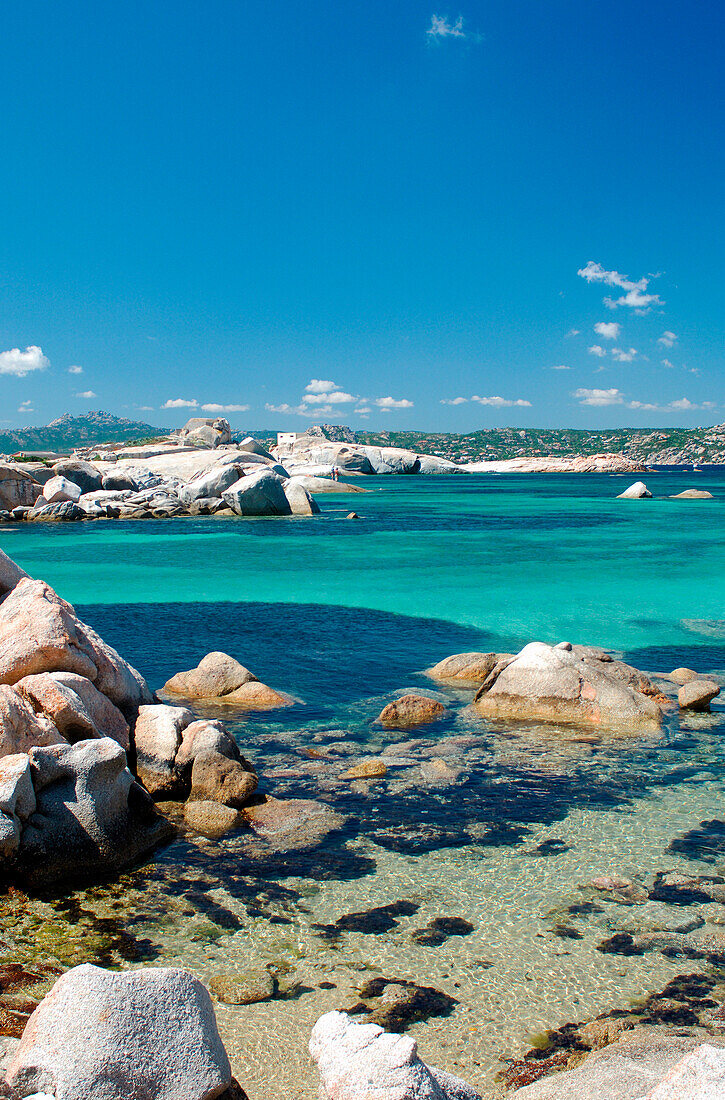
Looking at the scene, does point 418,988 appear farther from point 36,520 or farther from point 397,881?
point 36,520

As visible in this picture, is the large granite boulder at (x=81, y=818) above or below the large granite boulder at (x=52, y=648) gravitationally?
below

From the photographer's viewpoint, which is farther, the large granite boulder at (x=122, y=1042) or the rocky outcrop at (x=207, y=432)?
the rocky outcrop at (x=207, y=432)

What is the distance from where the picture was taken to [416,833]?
307 inches

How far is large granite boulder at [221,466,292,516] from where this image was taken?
51.2m

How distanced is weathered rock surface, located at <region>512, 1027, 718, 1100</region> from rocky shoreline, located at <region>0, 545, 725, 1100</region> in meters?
0.02

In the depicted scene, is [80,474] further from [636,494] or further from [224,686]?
[636,494]

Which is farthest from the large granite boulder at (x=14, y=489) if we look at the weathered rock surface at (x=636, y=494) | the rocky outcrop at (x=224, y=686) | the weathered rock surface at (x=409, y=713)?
the weathered rock surface at (x=636, y=494)

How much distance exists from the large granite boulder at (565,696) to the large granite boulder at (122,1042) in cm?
812

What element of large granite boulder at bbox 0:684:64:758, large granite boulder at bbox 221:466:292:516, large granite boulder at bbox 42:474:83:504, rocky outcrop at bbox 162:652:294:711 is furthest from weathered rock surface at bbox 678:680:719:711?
large granite boulder at bbox 42:474:83:504

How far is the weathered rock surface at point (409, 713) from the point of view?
36.5 ft

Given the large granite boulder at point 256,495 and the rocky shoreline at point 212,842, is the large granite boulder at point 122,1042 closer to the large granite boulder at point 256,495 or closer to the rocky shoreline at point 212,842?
the rocky shoreline at point 212,842

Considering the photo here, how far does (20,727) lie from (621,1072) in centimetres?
569

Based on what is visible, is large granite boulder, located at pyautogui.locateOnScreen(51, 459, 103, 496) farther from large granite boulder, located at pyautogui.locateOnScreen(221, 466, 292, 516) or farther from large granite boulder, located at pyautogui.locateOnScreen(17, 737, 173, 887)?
large granite boulder, located at pyautogui.locateOnScreen(17, 737, 173, 887)

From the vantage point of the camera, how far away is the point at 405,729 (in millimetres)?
10930
